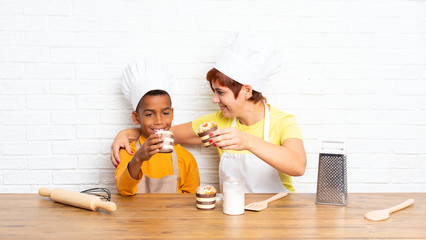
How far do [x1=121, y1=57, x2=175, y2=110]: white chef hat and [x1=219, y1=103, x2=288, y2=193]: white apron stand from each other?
0.57 metres

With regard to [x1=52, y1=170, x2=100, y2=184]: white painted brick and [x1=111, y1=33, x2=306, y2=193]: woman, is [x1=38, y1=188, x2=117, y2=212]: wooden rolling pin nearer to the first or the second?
[x1=111, y1=33, x2=306, y2=193]: woman

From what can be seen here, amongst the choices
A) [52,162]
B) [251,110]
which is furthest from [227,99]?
[52,162]

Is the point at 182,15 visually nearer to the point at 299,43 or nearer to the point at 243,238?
the point at 299,43

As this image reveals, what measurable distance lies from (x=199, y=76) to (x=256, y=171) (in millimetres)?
731

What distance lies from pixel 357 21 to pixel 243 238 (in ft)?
6.11

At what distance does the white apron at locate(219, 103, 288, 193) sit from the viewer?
229 centimetres

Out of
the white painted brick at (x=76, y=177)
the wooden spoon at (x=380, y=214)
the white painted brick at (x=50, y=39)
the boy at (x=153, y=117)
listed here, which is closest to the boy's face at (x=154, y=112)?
the boy at (x=153, y=117)

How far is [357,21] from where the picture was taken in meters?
2.61

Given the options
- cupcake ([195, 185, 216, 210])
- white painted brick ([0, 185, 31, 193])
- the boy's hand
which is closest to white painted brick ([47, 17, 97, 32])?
white painted brick ([0, 185, 31, 193])

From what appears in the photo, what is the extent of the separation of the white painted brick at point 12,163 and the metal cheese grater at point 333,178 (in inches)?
74.8

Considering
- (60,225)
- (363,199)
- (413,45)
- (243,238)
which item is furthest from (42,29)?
(413,45)

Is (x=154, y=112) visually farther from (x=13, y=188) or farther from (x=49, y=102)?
(x=13, y=188)

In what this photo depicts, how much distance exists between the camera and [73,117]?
2.59m

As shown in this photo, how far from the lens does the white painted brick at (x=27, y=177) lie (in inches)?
103
